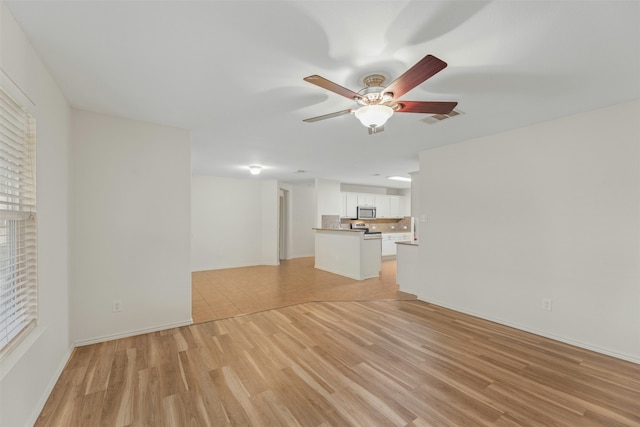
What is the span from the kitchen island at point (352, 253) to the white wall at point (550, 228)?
1.71 m

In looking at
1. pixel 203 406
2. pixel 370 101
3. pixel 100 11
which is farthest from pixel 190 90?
pixel 203 406

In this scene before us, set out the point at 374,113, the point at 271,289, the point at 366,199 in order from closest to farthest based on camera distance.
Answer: the point at 374,113, the point at 271,289, the point at 366,199

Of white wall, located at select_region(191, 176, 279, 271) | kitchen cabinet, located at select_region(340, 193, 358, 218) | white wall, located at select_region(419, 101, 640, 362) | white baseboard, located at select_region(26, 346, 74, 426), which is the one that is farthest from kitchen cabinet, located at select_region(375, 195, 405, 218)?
white baseboard, located at select_region(26, 346, 74, 426)

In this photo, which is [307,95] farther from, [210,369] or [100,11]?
[210,369]

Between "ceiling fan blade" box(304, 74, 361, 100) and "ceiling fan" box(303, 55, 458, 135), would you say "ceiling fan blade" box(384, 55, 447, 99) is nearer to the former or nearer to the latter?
"ceiling fan" box(303, 55, 458, 135)

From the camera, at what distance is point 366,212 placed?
8.23 m

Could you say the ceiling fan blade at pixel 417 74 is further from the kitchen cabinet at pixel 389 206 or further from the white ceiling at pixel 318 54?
the kitchen cabinet at pixel 389 206

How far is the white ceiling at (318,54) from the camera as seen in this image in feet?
4.58

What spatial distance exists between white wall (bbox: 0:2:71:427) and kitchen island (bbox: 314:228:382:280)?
437cm

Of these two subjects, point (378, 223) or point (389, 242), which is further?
point (378, 223)

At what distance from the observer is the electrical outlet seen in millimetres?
2828

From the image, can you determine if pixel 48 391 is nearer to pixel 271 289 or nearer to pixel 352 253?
pixel 271 289

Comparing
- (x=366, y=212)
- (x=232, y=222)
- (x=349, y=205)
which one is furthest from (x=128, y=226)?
(x=366, y=212)

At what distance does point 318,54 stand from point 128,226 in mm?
2673
